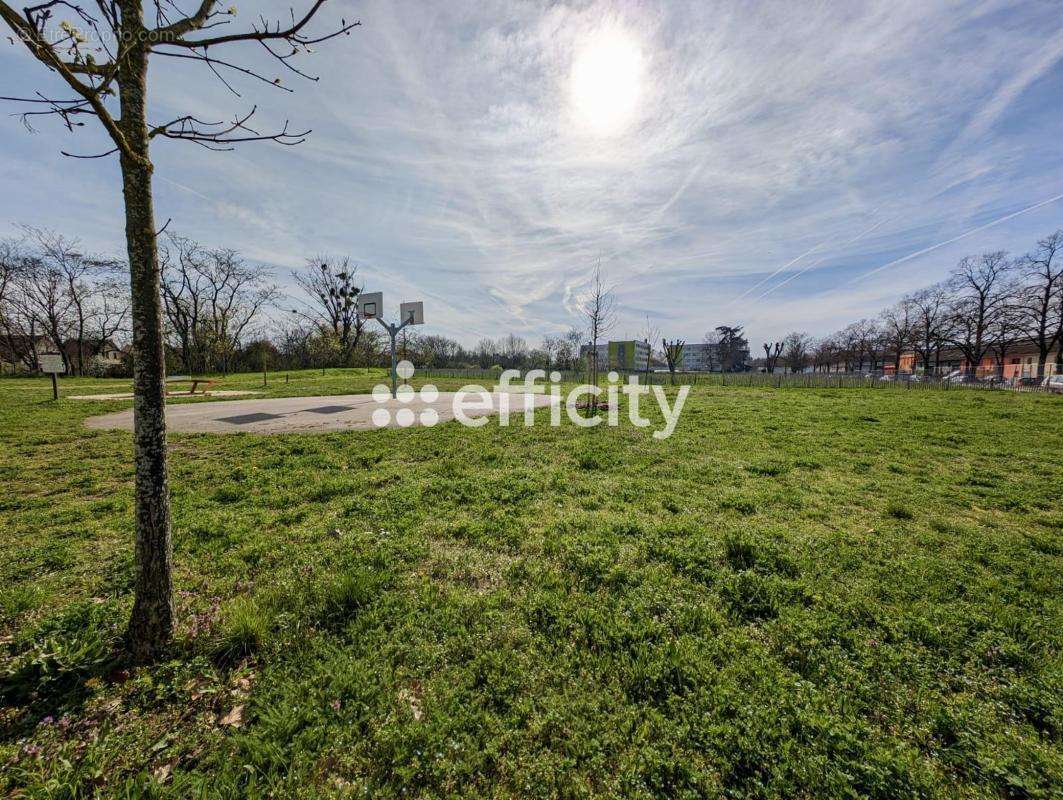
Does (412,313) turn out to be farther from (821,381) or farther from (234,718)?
(821,381)

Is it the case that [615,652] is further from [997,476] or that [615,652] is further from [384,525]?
[997,476]

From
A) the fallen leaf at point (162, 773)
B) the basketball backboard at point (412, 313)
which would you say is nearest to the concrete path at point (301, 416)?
the basketball backboard at point (412, 313)

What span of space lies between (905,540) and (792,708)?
3.29 meters

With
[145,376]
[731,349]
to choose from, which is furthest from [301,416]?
[731,349]

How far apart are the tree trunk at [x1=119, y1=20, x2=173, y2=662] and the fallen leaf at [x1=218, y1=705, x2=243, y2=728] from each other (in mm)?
759

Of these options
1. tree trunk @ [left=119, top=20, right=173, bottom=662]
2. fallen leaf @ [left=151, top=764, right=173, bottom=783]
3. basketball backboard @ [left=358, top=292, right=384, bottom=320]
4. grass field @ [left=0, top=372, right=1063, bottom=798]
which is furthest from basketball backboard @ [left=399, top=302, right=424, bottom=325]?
fallen leaf @ [left=151, top=764, right=173, bottom=783]

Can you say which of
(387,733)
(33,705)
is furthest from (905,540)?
(33,705)

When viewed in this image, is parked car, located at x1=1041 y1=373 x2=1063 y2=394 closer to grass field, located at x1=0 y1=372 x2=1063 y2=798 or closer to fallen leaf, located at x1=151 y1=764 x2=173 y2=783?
grass field, located at x1=0 y1=372 x2=1063 y2=798

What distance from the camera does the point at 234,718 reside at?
2049mm

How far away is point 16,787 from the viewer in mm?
1635

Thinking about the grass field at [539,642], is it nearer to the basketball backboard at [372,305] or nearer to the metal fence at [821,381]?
the basketball backboard at [372,305]

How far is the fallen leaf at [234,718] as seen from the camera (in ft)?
6.61

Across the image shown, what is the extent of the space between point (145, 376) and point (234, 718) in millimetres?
1980

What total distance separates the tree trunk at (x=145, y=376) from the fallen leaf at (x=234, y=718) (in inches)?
29.9
